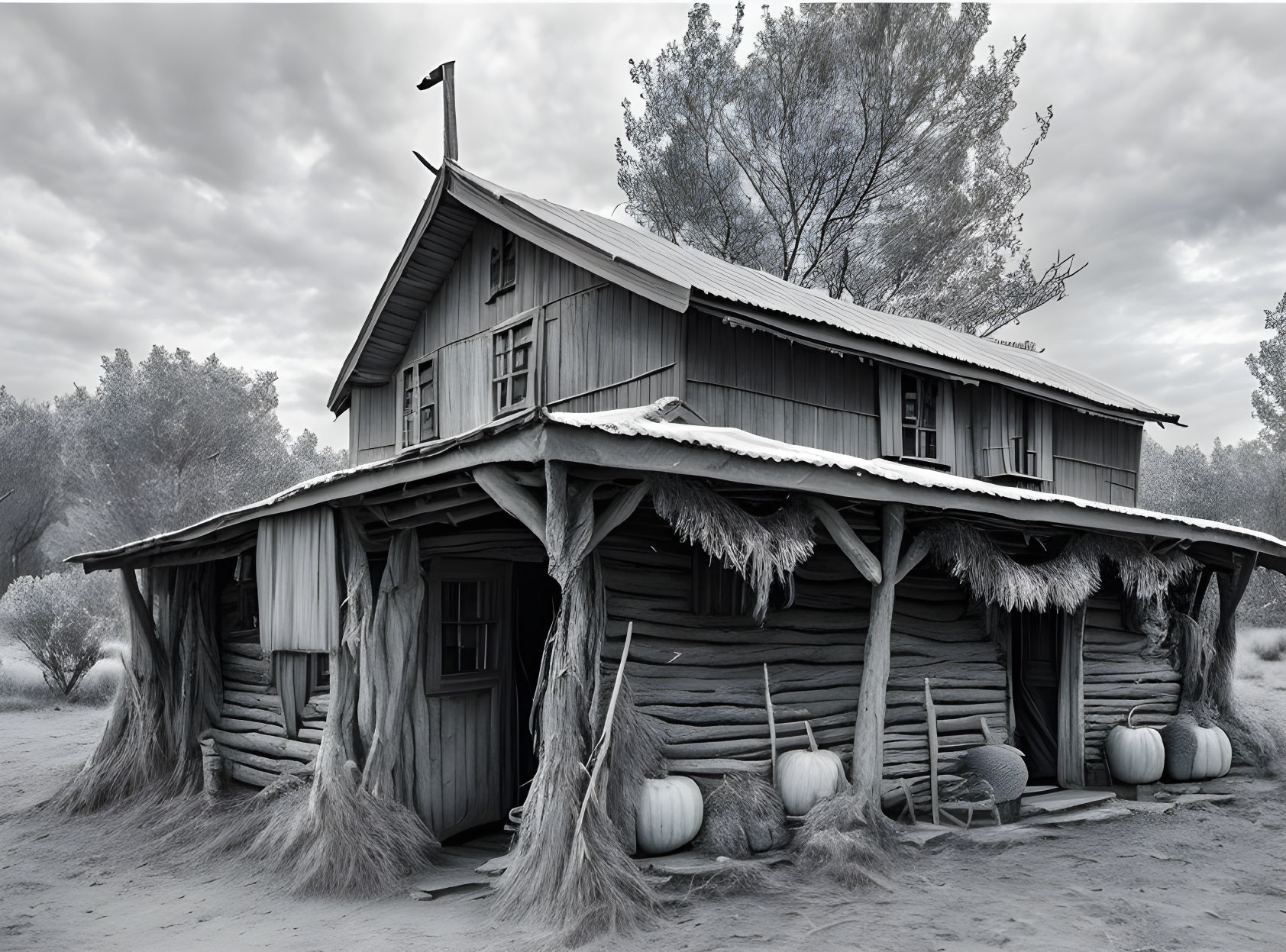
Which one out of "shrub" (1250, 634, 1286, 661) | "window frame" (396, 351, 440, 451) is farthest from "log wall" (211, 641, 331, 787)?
"shrub" (1250, 634, 1286, 661)

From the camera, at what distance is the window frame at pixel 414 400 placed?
14008 mm

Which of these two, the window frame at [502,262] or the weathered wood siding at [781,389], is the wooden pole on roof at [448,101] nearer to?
the window frame at [502,262]

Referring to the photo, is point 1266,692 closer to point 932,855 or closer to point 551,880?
point 932,855

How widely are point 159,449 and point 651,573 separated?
81.8ft

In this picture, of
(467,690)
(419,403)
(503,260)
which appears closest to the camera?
(467,690)

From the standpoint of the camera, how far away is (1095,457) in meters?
16.2

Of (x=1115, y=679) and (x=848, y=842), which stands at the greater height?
(x=1115, y=679)

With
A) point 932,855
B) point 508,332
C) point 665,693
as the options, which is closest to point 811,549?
point 665,693

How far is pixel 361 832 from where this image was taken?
22.0ft

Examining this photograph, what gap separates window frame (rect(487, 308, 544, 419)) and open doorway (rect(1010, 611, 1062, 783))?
243 inches

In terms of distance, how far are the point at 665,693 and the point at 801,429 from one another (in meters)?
5.11

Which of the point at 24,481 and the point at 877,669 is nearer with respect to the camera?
the point at 877,669

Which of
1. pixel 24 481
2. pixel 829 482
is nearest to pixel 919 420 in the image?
pixel 829 482

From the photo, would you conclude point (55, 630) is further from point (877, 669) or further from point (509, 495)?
point (877, 669)
